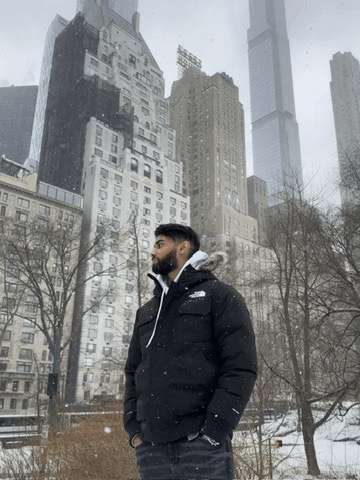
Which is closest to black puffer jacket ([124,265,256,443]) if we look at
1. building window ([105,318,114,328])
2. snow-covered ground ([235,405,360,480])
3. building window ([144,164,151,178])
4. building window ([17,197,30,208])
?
snow-covered ground ([235,405,360,480])

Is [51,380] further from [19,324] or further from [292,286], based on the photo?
[19,324]

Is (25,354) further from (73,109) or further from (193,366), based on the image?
(193,366)

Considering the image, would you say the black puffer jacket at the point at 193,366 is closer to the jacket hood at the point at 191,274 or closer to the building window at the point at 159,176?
the jacket hood at the point at 191,274

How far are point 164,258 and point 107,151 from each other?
277 feet

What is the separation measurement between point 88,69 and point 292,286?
313 feet

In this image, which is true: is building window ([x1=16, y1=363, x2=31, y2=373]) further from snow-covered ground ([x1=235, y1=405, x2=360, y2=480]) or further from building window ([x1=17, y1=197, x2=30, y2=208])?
snow-covered ground ([x1=235, y1=405, x2=360, y2=480])

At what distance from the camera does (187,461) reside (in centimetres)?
244

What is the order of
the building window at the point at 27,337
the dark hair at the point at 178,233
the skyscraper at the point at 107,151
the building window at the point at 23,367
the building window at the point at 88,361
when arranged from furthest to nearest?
the skyscraper at the point at 107,151 < the building window at the point at 88,361 < the building window at the point at 27,337 < the building window at the point at 23,367 < the dark hair at the point at 178,233

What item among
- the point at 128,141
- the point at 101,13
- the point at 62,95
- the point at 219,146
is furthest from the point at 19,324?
the point at 101,13

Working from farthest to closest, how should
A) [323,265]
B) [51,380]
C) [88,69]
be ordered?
1. [88,69]
2. [51,380]
3. [323,265]

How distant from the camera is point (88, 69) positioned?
97125 millimetres

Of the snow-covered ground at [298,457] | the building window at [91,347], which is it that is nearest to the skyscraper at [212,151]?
the building window at [91,347]

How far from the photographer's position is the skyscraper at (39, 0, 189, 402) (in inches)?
2613

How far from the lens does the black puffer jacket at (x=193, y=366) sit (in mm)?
2486
